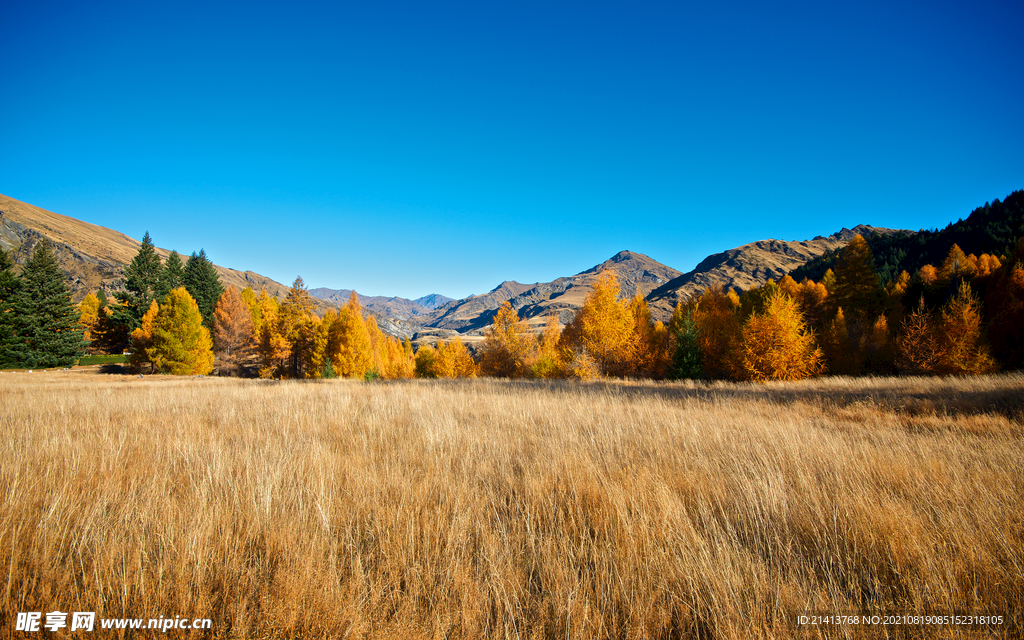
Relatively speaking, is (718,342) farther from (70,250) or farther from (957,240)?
(70,250)

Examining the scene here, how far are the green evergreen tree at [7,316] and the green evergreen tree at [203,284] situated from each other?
13.1m

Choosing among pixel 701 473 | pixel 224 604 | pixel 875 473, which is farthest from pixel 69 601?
pixel 875 473

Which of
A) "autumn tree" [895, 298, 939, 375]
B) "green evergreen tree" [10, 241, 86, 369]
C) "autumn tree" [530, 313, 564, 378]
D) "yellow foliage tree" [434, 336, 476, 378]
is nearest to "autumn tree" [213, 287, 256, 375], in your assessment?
"green evergreen tree" [10, 241, 86, 369]

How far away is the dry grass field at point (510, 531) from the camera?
191 centimetres

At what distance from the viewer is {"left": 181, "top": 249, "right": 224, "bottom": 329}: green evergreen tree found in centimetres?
4431

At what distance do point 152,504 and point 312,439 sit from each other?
7.21 ft

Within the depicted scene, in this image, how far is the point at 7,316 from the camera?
3038cm

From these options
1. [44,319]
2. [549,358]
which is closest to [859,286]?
[549,358]

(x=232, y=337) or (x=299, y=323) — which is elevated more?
(x=299, y=323)

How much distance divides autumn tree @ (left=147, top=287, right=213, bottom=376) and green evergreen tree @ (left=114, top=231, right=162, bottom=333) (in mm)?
12659

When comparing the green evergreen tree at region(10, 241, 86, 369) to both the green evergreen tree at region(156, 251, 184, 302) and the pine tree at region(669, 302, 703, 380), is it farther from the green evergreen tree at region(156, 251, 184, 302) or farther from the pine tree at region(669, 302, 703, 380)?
the pine tree at region(669, 302, 703, 380)

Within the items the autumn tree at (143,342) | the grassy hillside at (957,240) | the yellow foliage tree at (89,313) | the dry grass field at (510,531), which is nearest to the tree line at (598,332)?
the autumn tree at (143,342)

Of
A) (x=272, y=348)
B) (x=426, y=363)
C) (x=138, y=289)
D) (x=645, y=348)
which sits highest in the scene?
(x=138, y=289)

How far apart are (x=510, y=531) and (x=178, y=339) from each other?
42.5 metres
